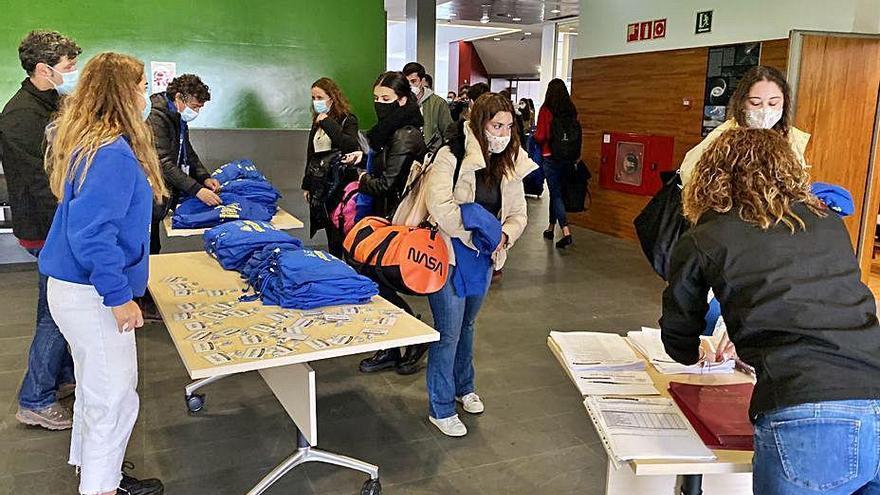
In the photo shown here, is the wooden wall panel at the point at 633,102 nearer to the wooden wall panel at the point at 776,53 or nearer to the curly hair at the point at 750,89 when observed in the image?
the wooden wall panel at the point at 776,53

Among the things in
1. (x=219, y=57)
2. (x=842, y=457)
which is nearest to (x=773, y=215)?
(x=842, y=457)

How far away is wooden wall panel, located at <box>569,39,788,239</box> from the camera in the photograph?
6574 mm

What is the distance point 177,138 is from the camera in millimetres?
4098

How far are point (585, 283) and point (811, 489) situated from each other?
4379 mm

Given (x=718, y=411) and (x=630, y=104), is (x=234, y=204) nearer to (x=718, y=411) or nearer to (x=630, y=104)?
(x=718, y=411)

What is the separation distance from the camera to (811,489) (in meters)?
1.36

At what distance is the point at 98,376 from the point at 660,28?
6.32 m

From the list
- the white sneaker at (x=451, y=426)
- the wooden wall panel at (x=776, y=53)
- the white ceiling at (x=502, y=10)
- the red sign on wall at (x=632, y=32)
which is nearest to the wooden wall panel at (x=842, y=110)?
the wooden wall panel at (x=776, y=53)

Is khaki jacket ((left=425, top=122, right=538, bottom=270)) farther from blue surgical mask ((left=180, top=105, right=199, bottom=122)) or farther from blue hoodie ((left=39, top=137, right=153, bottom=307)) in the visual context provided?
blue surgical mask ((left=180, top=105, right=199, bottom=122))

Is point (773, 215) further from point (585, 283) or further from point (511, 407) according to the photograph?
point (585, 283)

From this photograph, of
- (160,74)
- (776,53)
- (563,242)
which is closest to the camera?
(776,53)

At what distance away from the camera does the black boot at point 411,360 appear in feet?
12.3

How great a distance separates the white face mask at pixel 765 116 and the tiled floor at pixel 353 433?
1.47m

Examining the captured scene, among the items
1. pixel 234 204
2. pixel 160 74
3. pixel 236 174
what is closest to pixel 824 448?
pixel 234 204
